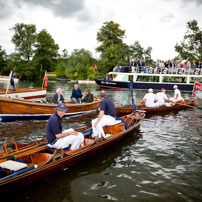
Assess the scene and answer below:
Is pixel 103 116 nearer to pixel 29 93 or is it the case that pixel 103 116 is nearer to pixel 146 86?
pixel 29 93

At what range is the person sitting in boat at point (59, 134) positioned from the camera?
546cm

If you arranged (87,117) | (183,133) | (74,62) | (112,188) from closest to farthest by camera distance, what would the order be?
1. (112,188)
2. (183,133)
3. (87,117)
4. (74,62)

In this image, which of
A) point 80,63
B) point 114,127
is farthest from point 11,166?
point 80,63

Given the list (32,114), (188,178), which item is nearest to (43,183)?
(188,178)

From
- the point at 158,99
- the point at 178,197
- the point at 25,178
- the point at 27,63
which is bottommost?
the point at 178,197

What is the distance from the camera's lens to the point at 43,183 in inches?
205

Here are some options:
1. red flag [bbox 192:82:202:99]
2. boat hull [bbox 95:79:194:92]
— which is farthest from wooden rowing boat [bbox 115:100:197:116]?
boat hull [bbox 95:79:194:92]

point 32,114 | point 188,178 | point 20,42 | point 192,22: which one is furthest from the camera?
point 20,42

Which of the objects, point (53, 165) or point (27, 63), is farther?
point (27, 63)

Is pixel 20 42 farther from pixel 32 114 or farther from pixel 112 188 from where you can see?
pixel 112 188

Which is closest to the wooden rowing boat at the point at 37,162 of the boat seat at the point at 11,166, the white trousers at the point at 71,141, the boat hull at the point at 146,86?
the boat seat at the point at 11,166

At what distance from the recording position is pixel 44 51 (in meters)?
59.2

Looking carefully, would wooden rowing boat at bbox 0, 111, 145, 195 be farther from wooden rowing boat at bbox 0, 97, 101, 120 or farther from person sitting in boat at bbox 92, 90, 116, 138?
wooden rowing boat at bbox 0, 97, 101, 120

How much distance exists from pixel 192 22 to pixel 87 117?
51092 mm
